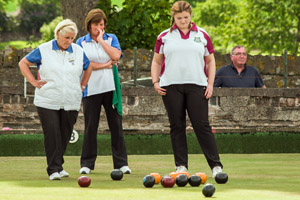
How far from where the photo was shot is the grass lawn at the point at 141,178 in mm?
5129

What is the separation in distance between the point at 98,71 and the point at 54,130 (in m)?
0.83

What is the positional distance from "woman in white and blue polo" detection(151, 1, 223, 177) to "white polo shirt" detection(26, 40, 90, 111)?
77cm

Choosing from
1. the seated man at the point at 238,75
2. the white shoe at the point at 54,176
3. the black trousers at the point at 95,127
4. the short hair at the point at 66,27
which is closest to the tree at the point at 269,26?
the seated man at the point at 238,75

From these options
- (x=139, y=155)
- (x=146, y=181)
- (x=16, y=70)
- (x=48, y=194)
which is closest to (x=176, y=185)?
(x=146, y=181)

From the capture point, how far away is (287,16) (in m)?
33.1

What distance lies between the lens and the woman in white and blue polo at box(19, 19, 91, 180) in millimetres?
6664

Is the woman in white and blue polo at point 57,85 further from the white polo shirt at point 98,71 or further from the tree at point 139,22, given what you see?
the tree at point 139,22

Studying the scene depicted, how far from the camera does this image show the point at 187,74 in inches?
260

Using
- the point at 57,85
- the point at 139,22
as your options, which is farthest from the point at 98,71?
the point at 139,22

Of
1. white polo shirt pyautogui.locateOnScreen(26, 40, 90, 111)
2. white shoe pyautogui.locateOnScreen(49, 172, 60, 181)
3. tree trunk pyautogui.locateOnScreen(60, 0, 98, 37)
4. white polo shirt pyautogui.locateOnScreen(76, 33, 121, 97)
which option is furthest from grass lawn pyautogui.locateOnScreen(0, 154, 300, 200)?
tree trunk pyautogui.locateOnScreen(60, 0, 98, 37)

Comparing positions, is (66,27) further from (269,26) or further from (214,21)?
(214,21)

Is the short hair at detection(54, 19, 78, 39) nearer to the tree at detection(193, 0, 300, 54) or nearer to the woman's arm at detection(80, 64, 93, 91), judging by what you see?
the woman's arm at detection(80, 64, 93, 91)

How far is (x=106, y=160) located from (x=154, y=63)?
7.82 ft

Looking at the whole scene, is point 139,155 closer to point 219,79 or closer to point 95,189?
point 219,79
